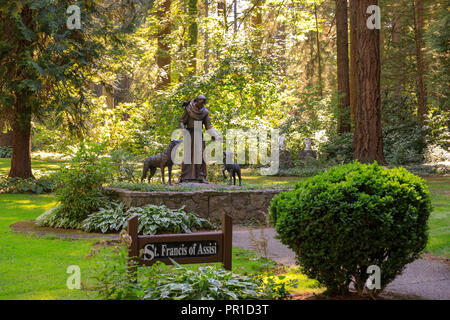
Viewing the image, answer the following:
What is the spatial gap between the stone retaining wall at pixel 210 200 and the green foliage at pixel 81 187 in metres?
0.58

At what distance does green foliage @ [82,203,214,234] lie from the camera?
9.51 metres

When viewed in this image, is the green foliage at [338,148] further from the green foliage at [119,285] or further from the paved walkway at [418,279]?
the green foliage at [119,285]

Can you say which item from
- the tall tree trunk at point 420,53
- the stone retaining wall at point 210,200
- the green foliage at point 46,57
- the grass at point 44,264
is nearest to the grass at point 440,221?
the grass at point 44,264

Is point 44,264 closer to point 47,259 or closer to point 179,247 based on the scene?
point 47,259

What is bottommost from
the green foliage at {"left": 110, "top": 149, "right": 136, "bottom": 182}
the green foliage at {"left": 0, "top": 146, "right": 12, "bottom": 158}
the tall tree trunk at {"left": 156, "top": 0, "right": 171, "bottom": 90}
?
the green foliage at {"left": 110, "top": 149, "right": 136, "bottom": 182}

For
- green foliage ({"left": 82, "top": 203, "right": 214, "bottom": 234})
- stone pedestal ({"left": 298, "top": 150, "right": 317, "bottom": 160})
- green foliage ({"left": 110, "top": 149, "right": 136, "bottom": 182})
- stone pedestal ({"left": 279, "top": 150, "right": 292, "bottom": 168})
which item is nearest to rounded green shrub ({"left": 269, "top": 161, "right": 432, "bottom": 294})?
green foliage ({"left": 82, "top": 203, "right": 214, "bottom": 234})

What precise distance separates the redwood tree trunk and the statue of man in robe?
7.33 meters

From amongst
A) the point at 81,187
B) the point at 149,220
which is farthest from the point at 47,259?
the point at 81,187

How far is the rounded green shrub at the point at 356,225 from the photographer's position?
4848 millimetres

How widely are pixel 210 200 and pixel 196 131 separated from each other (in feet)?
6.72

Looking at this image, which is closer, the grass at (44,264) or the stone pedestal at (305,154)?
the grass at (44,264)

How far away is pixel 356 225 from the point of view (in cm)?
482

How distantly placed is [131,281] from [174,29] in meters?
24.7

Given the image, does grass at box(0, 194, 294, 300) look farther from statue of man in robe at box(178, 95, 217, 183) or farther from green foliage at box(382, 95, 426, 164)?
green foliage at box(382, 95, 426, 164)
